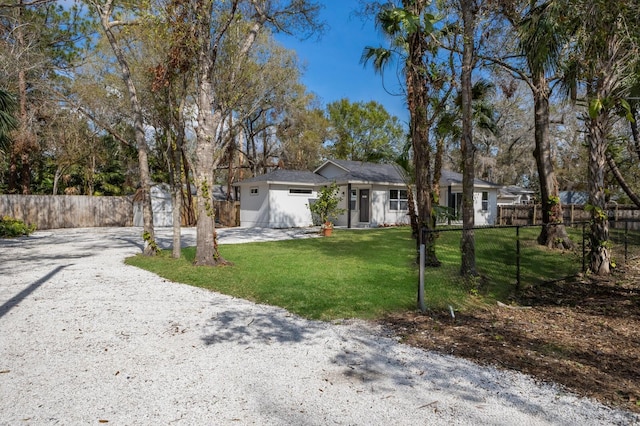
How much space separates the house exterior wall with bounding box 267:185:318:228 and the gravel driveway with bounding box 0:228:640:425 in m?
15.3

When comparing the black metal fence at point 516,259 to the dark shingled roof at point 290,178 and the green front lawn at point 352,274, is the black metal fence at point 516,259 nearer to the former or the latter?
the green front lawn at point 352,274

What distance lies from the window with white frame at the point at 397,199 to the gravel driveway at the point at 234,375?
17164mm

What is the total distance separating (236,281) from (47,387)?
14.4 feet

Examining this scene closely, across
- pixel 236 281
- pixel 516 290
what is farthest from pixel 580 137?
pixel 236 281

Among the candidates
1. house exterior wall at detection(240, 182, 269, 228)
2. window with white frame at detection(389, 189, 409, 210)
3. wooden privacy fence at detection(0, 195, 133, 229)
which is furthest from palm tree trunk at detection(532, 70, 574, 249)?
wooden privacy fence at detection(0, 195, 133, 229)

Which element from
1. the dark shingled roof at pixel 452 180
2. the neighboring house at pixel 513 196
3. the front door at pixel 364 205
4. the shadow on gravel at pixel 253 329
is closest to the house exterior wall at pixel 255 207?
the front door at pixel 364 205

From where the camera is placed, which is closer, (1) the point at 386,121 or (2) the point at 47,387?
(2) the point at 47,387

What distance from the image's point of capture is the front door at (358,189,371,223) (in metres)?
21.7

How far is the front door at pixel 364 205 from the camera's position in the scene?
21734mm

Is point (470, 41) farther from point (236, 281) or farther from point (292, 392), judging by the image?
point (292, 392)

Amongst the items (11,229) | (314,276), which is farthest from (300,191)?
(314,276)

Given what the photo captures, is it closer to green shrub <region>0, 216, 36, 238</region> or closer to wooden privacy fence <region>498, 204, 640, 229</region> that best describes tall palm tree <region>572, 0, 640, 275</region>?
wooden privacy fence <region>498, 204, 640, 229</region>

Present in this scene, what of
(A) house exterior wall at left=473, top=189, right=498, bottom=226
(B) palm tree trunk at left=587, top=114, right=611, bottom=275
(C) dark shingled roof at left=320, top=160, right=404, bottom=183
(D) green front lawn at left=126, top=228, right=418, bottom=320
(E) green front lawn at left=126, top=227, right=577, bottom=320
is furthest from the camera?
(A) house exterior wall at left=473, top=189, right=498, bottom=226

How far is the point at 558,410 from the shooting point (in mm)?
2830
